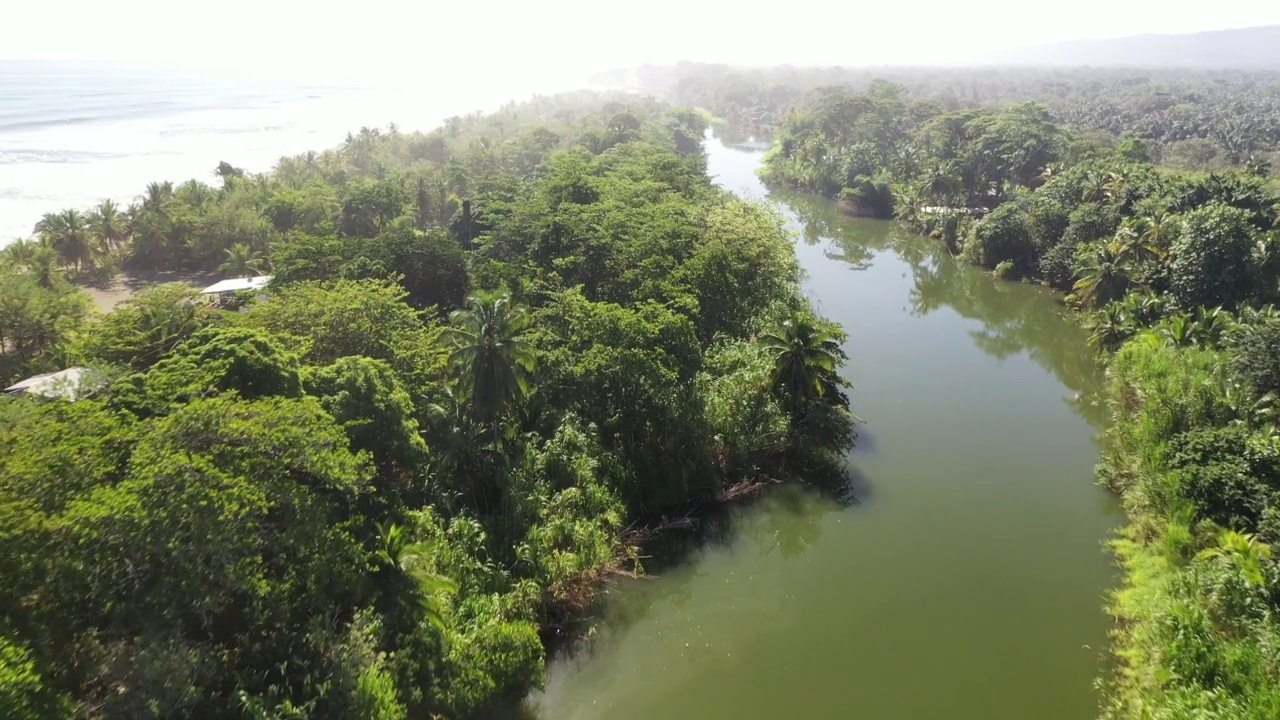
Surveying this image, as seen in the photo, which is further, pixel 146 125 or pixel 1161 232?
pixel 146 125

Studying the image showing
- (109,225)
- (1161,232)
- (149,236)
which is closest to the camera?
(1161,232)

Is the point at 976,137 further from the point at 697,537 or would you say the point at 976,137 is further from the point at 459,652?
the point at 459,652

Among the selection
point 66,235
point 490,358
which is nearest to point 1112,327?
point 490,358

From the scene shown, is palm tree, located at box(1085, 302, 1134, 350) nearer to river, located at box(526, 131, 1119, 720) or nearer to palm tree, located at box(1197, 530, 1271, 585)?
river, located at box(526, 131, 1119, 720)

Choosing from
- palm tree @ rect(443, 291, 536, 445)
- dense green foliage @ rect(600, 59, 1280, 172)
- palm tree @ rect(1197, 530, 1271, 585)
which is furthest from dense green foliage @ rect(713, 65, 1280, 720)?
palm tree @ rect(443, 291, 536, 445)

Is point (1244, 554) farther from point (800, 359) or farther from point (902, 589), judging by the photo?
point (800, 359)

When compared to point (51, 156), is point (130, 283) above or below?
below
